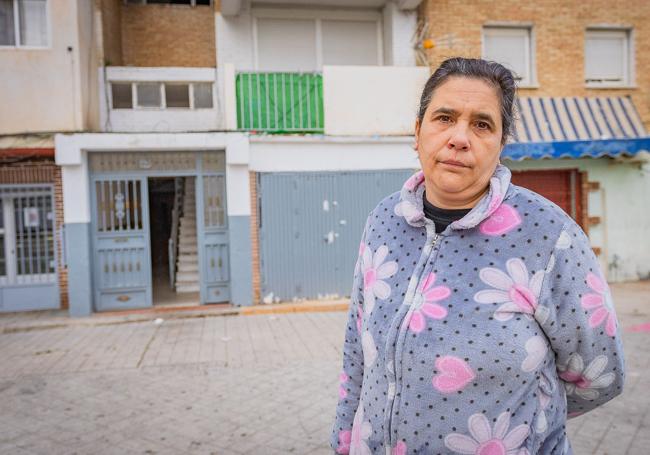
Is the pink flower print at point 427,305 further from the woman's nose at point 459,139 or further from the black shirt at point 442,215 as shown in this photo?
the woman's nose at point 459,139

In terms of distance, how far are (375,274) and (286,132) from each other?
348 inches

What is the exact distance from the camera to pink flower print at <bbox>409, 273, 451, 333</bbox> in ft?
5.53

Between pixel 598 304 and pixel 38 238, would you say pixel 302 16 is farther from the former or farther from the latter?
pixel 598 304

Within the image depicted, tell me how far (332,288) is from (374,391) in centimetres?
886

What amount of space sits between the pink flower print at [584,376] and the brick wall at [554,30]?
34.7ft

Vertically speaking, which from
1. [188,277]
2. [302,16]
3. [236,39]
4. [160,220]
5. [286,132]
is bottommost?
[188,277]

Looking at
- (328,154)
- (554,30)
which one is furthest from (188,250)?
(554,30)

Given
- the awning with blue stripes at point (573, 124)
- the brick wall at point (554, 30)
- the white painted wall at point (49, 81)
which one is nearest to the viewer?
the white painted wall at point (49, 81)

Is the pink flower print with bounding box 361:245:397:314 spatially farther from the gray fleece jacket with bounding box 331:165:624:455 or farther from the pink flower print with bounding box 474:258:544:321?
the pink flower print with bounding box 474:258:544:321

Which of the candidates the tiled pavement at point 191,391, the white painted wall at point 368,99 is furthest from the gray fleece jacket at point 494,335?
the white painted wall at point 368,99

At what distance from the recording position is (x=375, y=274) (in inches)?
75.8

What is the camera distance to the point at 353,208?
1070 cm

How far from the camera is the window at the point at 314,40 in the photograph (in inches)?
467

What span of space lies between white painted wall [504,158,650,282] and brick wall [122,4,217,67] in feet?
33.1
